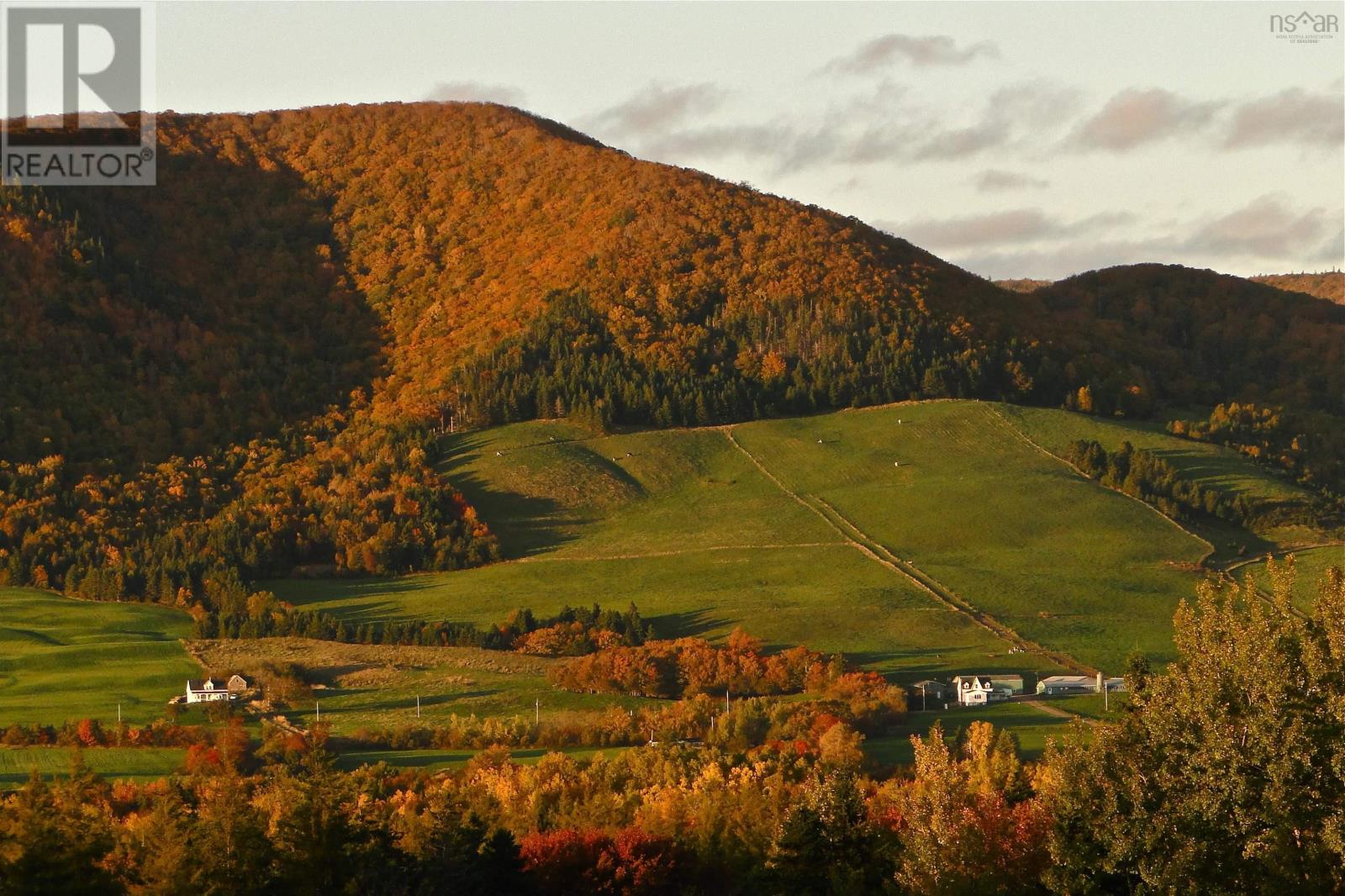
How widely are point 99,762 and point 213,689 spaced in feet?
57.5

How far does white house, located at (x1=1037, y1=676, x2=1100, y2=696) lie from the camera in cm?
11919

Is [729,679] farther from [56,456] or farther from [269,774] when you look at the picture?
[56,456]

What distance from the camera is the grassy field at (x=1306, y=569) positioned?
449ft

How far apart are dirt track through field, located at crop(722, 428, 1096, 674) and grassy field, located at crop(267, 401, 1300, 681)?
1.13 ft

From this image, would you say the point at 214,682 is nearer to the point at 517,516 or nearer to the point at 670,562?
the point at 670,562

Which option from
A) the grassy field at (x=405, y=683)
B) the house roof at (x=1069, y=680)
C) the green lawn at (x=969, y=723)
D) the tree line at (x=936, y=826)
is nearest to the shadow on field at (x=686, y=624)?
the grassy field at (x=405, y=683)

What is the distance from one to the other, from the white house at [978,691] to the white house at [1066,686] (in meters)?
2.52

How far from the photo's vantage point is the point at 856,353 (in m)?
193

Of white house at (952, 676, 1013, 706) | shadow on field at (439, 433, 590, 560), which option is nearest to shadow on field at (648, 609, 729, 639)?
white house at (952, 676, 1013, 706)

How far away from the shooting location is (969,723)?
4289 inches

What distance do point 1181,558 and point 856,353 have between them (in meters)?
53.2

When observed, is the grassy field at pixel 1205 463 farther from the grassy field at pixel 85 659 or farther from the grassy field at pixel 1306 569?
the grassy field at pixel 85 659

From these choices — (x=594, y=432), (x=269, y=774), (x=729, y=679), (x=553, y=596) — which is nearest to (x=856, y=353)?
(x=594, y=432)

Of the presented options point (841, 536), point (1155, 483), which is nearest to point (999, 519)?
point (841, 536)
